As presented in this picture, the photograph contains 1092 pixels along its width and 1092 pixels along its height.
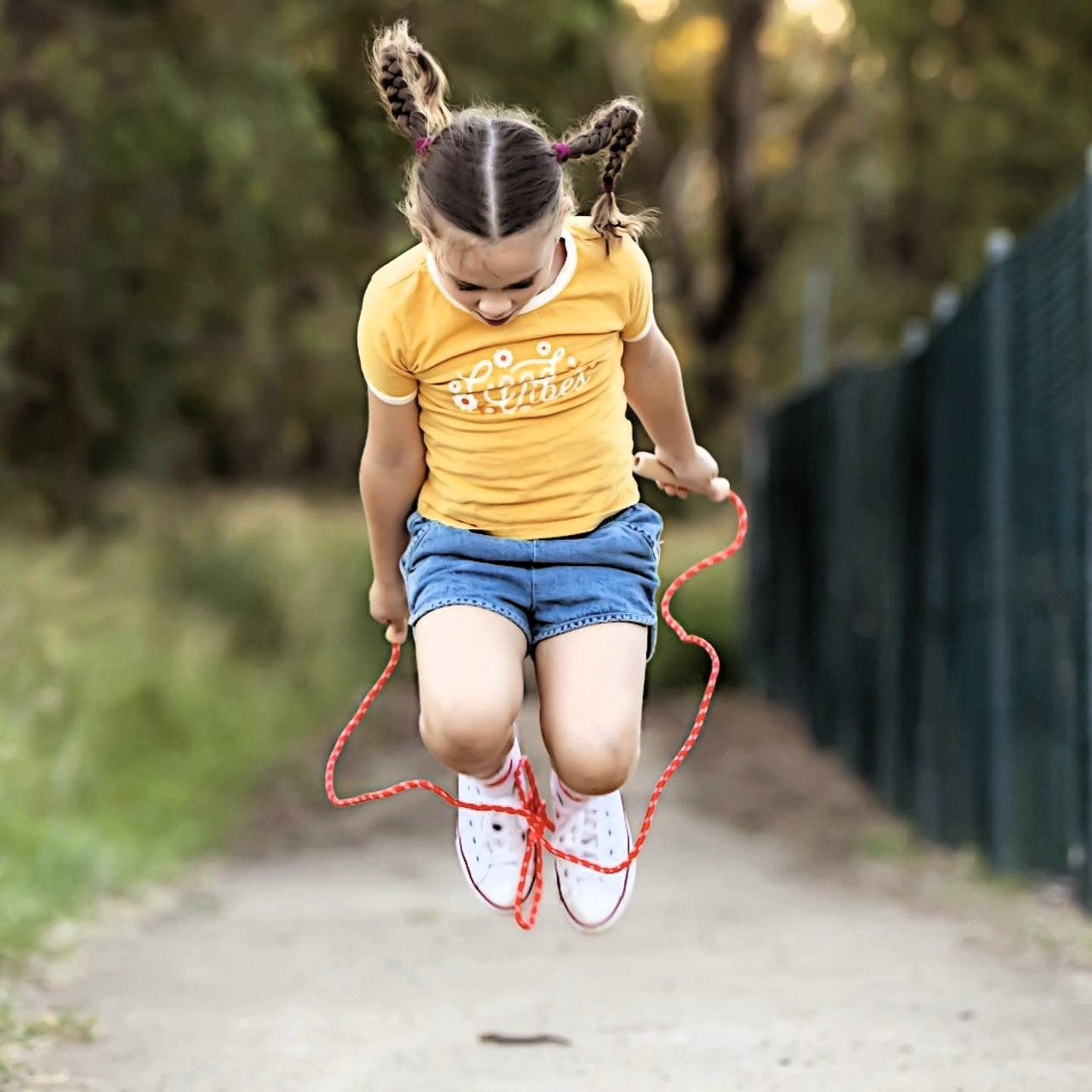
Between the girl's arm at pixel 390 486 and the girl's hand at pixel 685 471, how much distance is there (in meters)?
0.54

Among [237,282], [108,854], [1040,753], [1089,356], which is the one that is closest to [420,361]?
[1089,356]

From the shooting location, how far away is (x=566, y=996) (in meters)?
5.61

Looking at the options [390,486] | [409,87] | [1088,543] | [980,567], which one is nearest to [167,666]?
[980,567]

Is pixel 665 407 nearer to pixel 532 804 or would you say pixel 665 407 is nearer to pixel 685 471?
pixel 685 471

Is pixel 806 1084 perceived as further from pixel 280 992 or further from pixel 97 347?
pixel 97 347

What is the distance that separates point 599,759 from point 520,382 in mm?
771

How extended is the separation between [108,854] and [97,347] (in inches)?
206

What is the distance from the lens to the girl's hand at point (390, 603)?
14.4ft

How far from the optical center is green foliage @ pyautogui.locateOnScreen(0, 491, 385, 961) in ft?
25.5

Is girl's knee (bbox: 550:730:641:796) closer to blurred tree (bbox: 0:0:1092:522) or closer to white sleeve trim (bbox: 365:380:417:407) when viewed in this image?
white sleeve trim (bbox: 365:380:417:407)

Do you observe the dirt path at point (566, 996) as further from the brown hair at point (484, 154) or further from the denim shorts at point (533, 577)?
the brown hair at point (484, 154)

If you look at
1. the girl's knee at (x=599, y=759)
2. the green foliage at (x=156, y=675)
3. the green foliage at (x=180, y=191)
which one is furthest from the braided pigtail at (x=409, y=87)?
the green foliage at (x=180, y=191)

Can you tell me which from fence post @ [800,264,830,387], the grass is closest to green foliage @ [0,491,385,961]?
the grass

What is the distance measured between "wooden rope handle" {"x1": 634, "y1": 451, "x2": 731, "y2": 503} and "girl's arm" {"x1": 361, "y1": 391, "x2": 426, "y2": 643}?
0.52 meters
